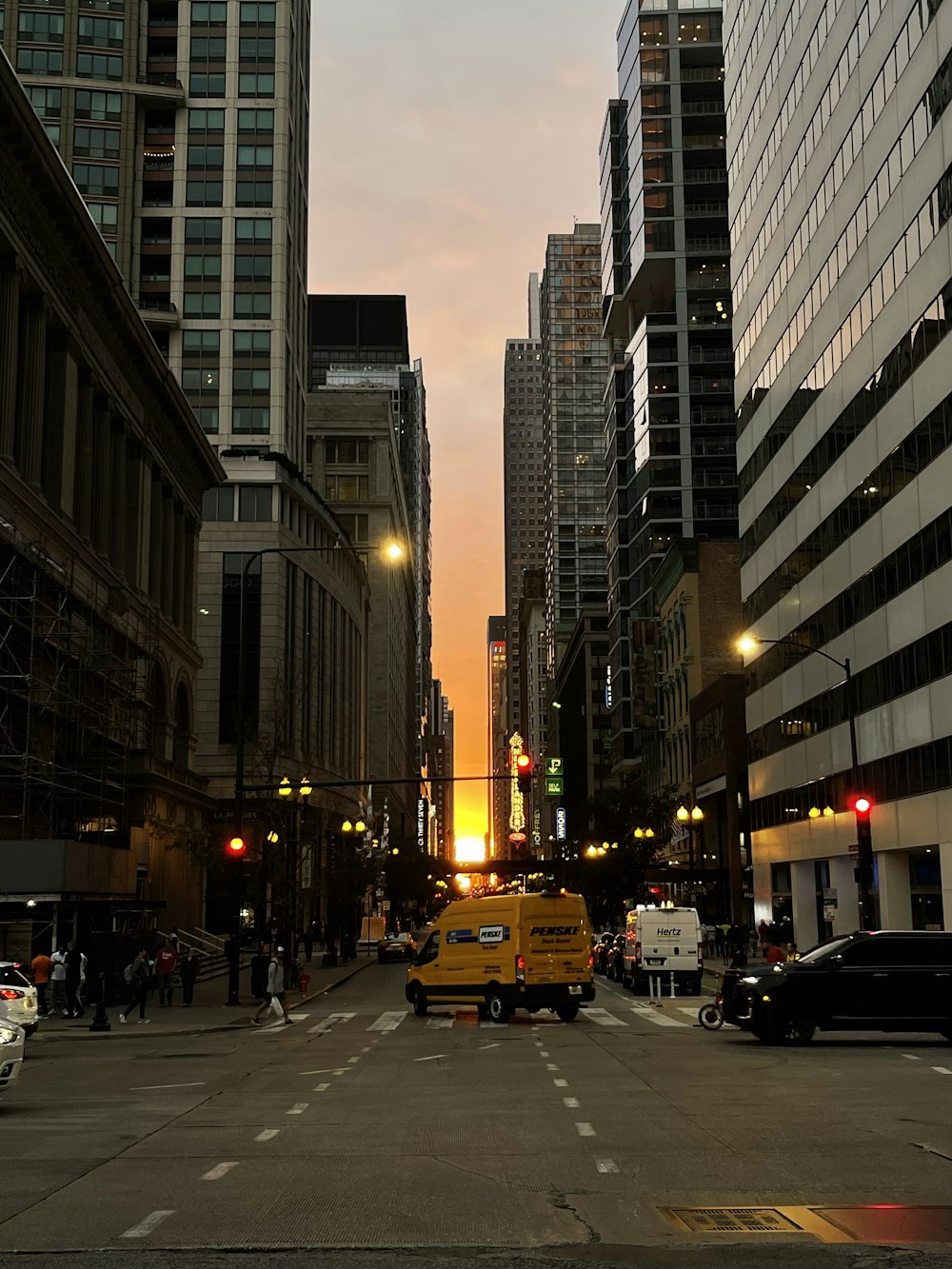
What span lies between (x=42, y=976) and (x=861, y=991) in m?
21.6

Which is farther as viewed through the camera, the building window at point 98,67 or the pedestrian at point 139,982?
the building window at point 98,67

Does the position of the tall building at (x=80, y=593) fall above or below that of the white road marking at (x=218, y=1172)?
above

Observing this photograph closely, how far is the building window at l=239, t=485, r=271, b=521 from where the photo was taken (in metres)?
96.7

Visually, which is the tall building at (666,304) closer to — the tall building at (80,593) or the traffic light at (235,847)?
the tall building at (80,593)

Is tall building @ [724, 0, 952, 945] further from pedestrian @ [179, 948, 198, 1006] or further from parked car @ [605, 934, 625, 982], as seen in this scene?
pedestrian @ [179, 948, 198, 1006]

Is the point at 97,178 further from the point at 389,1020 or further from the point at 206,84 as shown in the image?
the point at 389,1020

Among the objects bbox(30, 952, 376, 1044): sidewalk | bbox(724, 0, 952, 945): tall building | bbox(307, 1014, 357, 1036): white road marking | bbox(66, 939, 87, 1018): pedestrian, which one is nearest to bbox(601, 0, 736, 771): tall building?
bbox(724, 0, 952, 945): tall building

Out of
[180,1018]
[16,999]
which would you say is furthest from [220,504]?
[16,999]

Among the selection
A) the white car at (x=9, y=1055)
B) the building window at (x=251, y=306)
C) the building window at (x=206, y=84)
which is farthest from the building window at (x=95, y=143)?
the white car at (x=9, y=1055)

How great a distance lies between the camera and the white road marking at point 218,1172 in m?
12.3

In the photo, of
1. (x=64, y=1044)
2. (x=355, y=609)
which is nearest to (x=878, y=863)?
(x=64, y=1044)

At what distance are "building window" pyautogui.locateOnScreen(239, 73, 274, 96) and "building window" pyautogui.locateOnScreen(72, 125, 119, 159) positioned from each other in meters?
10.3

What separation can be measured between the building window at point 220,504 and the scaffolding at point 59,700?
41015 millimetres

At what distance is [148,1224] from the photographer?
10.4 m
